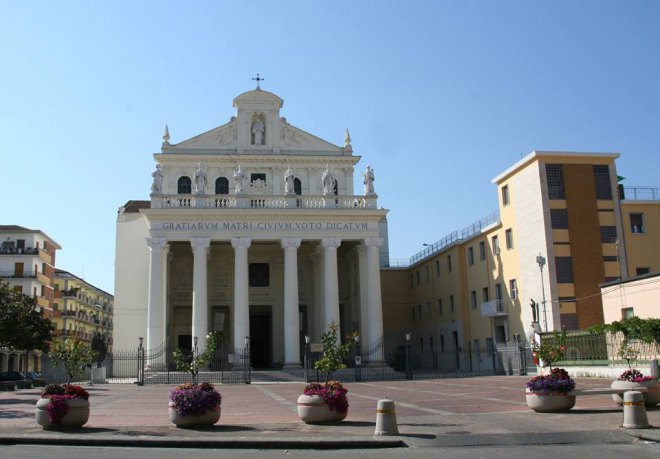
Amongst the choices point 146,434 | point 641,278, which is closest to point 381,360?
point 641,278

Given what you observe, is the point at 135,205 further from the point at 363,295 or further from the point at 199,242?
the point at 363,295

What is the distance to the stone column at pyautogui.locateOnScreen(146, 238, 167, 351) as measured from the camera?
4394 centimetres

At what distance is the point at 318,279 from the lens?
51.9 metres

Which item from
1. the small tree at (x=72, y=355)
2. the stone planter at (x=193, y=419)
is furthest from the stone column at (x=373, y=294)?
the stone planter at (x=193, y=419)

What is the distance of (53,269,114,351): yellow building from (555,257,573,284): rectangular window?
2408 inches

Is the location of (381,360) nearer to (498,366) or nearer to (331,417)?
(498,366)

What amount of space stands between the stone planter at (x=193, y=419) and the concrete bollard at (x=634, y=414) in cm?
924

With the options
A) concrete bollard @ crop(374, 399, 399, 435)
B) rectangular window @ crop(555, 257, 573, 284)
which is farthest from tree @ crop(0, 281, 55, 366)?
concrete bollard @ crop(374, 399, 399, 435)

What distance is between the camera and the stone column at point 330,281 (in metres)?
45.8

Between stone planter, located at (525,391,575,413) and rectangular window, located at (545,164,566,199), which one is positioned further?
rectangular window, located at (545,164,566,199)

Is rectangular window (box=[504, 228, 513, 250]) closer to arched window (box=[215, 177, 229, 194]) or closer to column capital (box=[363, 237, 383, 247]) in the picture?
column capital (box=[363, 237, 383, 247])

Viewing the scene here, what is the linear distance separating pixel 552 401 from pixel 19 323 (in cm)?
3966

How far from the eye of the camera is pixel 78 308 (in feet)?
330

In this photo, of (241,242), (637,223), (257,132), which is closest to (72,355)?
(241,242)
